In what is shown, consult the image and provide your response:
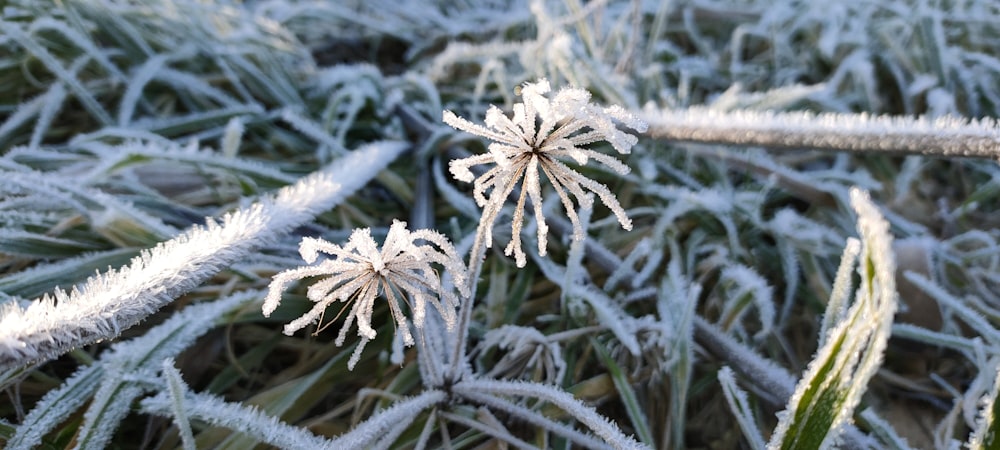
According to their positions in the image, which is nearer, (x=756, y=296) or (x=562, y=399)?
(x=562, y=399)

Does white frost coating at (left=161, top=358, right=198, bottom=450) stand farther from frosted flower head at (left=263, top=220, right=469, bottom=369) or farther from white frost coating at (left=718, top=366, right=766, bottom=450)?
white frost coating at (left=718, top=366, right=766, bottom=450)

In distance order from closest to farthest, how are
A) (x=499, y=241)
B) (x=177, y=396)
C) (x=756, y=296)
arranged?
(x=177, y=396)
(x=756, y=296)
(x=499, y=241)

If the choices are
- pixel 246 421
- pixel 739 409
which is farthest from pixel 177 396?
pixel 739 409

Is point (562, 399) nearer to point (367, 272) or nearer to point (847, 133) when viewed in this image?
point (367, 272)

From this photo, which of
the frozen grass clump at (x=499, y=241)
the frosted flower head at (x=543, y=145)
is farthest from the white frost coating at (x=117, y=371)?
the frosted flower head at (x=543, y=145)

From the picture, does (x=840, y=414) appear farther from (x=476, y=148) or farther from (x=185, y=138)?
(x=185, y=138)

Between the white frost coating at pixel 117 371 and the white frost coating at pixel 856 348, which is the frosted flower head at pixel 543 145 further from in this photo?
the white frost coating at pixel 117 371

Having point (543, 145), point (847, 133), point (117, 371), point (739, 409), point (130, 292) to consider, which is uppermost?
point (847, 133)

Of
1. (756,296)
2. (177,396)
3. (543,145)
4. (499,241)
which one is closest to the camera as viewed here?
(543,145)
